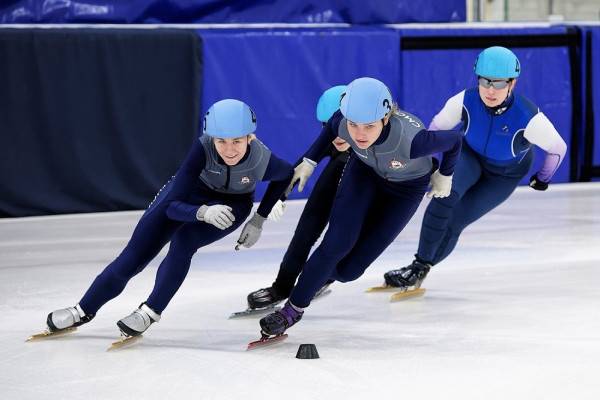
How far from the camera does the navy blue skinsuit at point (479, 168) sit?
5301 mm

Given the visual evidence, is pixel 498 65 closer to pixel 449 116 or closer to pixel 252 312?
pixel 449 116

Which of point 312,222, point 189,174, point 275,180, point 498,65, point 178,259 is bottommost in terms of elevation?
point 312,222

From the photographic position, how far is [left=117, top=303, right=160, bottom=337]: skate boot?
14.3 feet

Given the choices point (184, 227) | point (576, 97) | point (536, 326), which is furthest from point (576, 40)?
point (184, 227)

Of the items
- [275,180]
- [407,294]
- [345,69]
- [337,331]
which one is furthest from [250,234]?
[345,69]

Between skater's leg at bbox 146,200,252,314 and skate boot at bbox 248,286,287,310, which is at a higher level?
skater's leg at bbox 146,200,252,314

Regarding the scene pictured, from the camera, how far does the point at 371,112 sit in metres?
4.15

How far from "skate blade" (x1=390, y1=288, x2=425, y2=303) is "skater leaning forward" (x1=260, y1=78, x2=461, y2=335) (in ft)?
2.70

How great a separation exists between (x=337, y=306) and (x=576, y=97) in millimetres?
5981

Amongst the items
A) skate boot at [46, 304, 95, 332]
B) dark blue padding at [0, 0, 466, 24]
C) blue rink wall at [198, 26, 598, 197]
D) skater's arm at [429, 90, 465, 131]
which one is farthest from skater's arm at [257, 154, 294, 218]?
dark blue padding at [0, 0, 466, 24]

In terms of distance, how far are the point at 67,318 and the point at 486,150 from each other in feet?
7.26

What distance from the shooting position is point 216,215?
407 centimetres

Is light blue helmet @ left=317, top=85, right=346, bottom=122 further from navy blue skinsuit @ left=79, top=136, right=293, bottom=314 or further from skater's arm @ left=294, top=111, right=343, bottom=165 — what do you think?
navy blue skinsuit @ left=79, top=136, right=293, bottom=314

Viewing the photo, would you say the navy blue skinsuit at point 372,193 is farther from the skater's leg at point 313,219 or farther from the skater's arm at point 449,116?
the skater's arm at point 449,116
